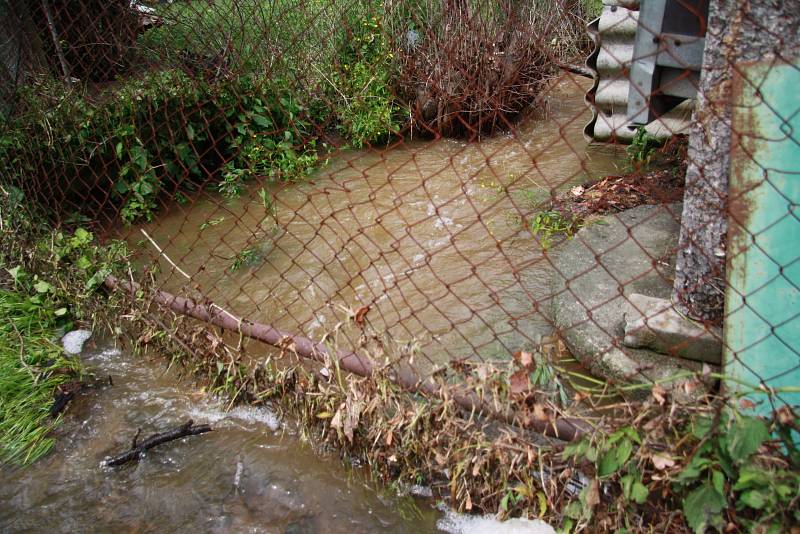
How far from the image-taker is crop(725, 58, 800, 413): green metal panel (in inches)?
60.7

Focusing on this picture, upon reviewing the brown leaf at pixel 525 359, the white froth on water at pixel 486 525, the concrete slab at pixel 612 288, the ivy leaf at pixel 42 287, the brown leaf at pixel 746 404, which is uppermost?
the brown leaf at pixel 746 404

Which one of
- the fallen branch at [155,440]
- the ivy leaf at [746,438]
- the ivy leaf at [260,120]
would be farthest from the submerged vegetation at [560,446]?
the ivy leaf at [260,120]

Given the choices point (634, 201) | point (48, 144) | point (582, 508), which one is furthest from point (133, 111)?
point (582, 508)

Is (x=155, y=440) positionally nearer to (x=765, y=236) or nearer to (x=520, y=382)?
(x=520, y=382)

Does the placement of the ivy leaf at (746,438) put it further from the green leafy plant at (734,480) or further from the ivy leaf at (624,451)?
the ivy leaf at (624,451)

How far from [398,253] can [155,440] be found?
1.33m

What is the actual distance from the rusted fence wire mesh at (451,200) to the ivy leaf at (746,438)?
77 millimetres

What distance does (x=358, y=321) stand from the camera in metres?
2.16

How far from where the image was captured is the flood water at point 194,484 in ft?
7.06

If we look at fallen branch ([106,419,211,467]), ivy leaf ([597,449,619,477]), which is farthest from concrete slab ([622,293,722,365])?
fallen branch ([106,419,211,467])

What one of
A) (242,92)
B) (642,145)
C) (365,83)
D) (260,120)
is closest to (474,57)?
(365,83)

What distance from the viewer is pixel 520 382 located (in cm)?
193

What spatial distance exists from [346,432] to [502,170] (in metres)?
3.19

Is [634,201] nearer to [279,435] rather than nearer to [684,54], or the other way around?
[684,54]
